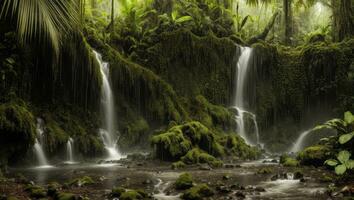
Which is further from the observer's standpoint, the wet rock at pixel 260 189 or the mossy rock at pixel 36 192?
the wet rock at pixel 260 189

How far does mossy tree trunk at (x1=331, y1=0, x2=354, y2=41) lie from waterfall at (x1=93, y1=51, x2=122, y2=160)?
37.8ft

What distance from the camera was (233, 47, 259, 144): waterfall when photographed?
18.7 metres

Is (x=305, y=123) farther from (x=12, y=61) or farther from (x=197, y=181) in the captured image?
(x=12, y=61)

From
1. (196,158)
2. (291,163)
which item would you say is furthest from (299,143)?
(196,158)

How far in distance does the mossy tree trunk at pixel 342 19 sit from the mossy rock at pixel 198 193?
604 inches

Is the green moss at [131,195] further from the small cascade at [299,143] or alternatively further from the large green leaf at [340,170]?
the small cascade at [299,143]

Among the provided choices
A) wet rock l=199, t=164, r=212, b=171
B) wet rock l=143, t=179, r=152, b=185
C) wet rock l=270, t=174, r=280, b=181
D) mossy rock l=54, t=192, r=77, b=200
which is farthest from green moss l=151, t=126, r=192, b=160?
mossy rock l=54, t=192, r=77, b=200

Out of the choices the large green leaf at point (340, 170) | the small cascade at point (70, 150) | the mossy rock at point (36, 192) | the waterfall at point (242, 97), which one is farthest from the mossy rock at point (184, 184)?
the waterfall at point (242, 97)

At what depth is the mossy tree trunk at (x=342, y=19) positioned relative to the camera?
19852mm

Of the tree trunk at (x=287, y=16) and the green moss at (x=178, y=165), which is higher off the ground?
the tree trunk at (x=287, y=16)

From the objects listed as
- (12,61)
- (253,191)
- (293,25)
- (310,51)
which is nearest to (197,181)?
(253,191)

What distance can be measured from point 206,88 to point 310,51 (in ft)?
17.9

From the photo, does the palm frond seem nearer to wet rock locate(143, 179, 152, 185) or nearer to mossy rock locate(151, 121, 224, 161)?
wet rock locate(143, 179, 152, 185)

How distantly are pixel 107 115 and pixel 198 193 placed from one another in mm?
9785
